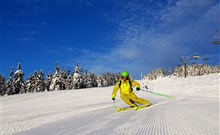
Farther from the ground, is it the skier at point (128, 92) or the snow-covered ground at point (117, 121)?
the skier at point (128, 92)

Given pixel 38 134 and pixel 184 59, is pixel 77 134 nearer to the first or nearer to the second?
pixel 38 134

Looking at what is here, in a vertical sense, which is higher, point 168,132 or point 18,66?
point 18,66

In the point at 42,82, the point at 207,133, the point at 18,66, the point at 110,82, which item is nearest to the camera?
the point at 207,133

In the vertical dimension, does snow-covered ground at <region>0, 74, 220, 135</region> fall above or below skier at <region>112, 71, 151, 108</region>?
below

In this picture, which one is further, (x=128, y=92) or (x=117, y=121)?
(x=128, y=92)

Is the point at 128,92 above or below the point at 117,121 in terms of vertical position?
above

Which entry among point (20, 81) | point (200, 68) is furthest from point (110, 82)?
point (20, 81)

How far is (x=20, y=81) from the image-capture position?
2808 inches

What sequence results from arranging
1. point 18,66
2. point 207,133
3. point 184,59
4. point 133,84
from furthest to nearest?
point 18,66, point 184,59, point 133,84, point 207,133

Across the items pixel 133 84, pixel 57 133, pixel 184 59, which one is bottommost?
pixel 57 133

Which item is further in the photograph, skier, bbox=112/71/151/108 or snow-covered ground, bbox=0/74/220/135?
skier, bbox=112/71/151/108

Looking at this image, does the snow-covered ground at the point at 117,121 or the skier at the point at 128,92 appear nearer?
the snow-covered ground at the point at 117,121

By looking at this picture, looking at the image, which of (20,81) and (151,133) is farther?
(20,81)

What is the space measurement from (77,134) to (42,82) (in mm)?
81466
